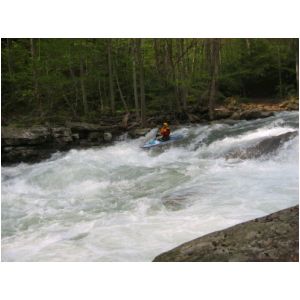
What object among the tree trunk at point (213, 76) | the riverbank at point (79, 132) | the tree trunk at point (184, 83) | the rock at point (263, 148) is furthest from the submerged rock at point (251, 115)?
the rock at point (263, 148)

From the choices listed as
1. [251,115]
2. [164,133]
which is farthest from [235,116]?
[164,133]

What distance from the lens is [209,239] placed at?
248 cm

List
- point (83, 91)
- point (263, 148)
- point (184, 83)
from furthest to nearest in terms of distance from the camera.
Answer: point (184, 83)
point (83, 91)
point (263, 148)

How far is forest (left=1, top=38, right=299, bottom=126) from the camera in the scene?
642cm

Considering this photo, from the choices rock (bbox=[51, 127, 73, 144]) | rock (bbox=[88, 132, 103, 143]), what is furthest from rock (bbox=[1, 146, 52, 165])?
rock (bbox=[88, 132, 103, 143])

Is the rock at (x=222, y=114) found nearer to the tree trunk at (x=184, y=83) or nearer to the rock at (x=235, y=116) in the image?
the rock at (x=235, y=116)

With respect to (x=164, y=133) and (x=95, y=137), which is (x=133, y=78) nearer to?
(x=95, y=137)

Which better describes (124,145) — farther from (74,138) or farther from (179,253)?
(179,253)

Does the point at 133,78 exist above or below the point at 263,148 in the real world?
above

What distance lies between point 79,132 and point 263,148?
3526 mm

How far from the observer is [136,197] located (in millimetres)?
4246

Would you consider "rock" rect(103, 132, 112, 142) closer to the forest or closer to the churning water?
the forest

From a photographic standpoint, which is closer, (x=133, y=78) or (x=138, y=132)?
(x=138, y=132)
